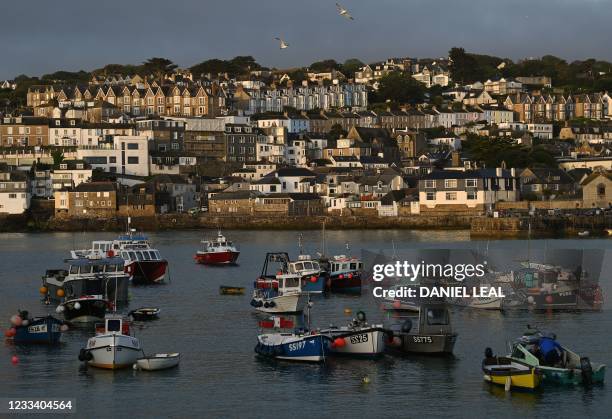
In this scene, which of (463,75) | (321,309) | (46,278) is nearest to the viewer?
(321,309)

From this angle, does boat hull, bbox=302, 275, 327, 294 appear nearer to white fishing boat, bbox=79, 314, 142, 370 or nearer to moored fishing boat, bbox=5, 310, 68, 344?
moored fishing boat, bbox=5, 310, 68, 344

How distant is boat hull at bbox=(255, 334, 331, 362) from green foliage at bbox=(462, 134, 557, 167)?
6772 centimetres

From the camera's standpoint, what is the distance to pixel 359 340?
2839 centimetres

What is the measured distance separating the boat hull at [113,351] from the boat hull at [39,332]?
350 centimetres

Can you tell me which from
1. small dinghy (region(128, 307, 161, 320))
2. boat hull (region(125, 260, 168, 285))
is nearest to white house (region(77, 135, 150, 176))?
boat hull (region(125, 260, 168, 285))

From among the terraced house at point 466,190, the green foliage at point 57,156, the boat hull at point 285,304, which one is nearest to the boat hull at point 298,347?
the boat hull at point 285,304

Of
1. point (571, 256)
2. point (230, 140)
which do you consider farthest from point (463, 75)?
point (571, 256)

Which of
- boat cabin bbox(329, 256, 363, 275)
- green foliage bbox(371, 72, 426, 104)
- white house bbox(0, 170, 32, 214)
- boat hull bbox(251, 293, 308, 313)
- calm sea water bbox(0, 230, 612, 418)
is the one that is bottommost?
calm sea water bbox(0, 230, 612, 418)

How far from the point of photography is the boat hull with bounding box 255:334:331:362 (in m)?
28.1

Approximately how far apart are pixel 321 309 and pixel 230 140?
69.0m

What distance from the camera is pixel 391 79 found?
5561 inches

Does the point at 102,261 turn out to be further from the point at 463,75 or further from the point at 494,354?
the point at 463,75

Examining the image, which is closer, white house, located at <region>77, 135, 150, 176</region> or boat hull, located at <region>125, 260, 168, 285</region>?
boat hull, located at <region>125, 260, 168, 285</region>

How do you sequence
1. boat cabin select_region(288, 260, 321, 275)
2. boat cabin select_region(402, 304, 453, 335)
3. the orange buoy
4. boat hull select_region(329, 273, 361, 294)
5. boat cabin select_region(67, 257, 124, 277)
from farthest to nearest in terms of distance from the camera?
boat hull select_region(329, 273, 361, 294) → boat cabin select_region(288, 260, 321, 275) → boat cabin select_region(67, 257, 124, 277) → boat cabin select_region(402, 304, 453, 335) → the orange buoy
